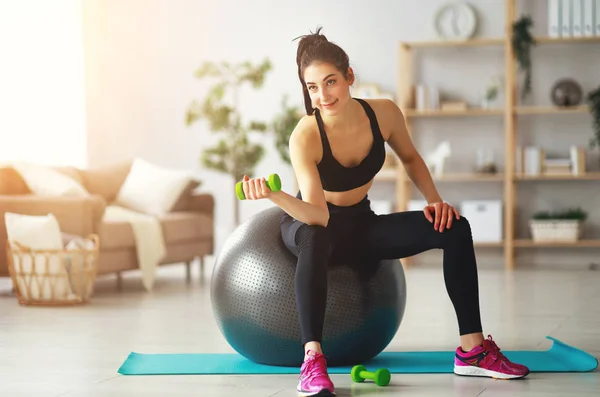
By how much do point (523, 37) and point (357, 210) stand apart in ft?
13.5

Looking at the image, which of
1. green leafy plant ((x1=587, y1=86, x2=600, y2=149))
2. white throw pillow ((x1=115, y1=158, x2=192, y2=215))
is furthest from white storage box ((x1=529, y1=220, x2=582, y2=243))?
white throw pillow ((x1=115, y1=158, x2=192, y2=215))

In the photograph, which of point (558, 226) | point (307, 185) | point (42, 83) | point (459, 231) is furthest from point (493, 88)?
point (307, 185)

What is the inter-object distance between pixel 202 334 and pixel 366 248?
118cm

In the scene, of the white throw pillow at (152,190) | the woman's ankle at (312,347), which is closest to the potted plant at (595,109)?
the white throw pillow at (152,190)

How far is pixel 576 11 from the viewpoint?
6.55m

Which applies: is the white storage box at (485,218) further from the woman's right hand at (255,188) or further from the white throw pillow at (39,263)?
the woman's right hand at (255,188)

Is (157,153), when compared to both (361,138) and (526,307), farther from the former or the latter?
(361,138)

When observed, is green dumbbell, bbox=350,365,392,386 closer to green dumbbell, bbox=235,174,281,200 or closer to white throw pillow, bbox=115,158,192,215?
green dumbbell, bbox=235,174,281,200

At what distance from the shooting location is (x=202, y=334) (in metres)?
3.74

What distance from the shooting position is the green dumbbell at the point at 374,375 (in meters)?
2.60

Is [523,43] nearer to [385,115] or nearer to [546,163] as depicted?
[546,163]

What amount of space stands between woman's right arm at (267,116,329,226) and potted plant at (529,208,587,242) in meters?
4.18

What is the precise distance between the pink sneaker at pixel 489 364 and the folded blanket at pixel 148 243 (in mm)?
3023

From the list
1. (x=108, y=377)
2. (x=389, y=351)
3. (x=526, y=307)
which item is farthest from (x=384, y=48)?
(x=108, y=377)
